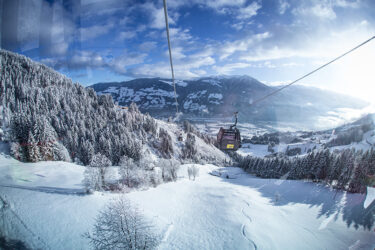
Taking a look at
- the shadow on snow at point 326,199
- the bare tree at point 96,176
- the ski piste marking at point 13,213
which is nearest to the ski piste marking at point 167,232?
the ski piste marking at point 13,213

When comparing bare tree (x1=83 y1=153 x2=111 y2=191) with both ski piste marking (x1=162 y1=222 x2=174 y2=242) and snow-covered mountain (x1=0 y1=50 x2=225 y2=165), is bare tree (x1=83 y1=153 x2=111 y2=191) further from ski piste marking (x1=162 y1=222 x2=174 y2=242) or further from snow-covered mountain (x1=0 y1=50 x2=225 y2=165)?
ski piste marking (x1=162 y1=222 x2=174 y2=242)

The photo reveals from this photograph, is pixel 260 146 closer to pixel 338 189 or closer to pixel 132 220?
pixel 338 189

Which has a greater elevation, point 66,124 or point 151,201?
point 66,124

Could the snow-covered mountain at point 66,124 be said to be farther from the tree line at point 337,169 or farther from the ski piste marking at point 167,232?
the tree line at point 337,169

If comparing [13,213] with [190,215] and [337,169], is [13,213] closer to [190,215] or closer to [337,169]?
[190,215]

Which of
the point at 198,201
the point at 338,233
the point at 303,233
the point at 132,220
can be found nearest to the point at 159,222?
the point at 132,220

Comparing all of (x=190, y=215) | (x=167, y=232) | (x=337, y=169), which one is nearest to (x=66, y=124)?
(x=190, y=215)

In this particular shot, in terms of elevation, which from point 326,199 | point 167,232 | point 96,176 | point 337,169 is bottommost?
point 326,199
